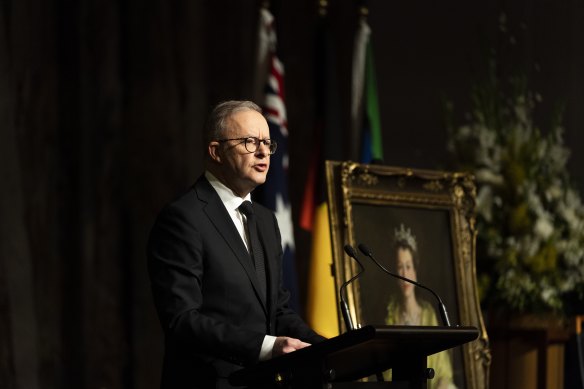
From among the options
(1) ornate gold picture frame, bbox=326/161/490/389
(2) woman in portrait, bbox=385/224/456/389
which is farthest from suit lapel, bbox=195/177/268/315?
(2) woman in portrait, bbox=385/224/456/389

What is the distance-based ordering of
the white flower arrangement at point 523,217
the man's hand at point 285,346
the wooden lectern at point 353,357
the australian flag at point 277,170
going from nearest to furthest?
the wooden lectern at point 353,357, the man's hand at point 285,346, the white flower arrangement at point 523,217, the australian flag at point 277,170

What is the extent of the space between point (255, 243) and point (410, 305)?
206cm

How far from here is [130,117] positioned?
705cm

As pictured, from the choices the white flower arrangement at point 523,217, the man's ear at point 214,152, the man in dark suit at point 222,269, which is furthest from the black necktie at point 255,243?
the white flower arrangement at point 523,217

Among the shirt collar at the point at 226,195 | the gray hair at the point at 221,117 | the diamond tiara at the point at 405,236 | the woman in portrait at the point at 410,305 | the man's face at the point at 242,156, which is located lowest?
the woman in portrait at the point at 410,305

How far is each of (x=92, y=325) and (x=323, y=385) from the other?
3.95 meters

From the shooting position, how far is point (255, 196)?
252 inches

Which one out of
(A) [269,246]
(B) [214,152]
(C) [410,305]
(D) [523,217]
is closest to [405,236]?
(C) [410,305]

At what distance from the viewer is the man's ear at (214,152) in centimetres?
365

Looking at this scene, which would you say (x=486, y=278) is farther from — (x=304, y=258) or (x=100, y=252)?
(x=100, y=252)

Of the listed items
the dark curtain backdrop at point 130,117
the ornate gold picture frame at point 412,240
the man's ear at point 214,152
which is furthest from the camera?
the dark curtain backdrop at point 130,117

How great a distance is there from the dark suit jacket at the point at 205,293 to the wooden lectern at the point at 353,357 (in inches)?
4.1

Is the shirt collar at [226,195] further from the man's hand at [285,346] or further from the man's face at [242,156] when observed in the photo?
the man's hand at [285,346]

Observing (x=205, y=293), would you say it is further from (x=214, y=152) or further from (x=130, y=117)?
(x=130, y=117)
